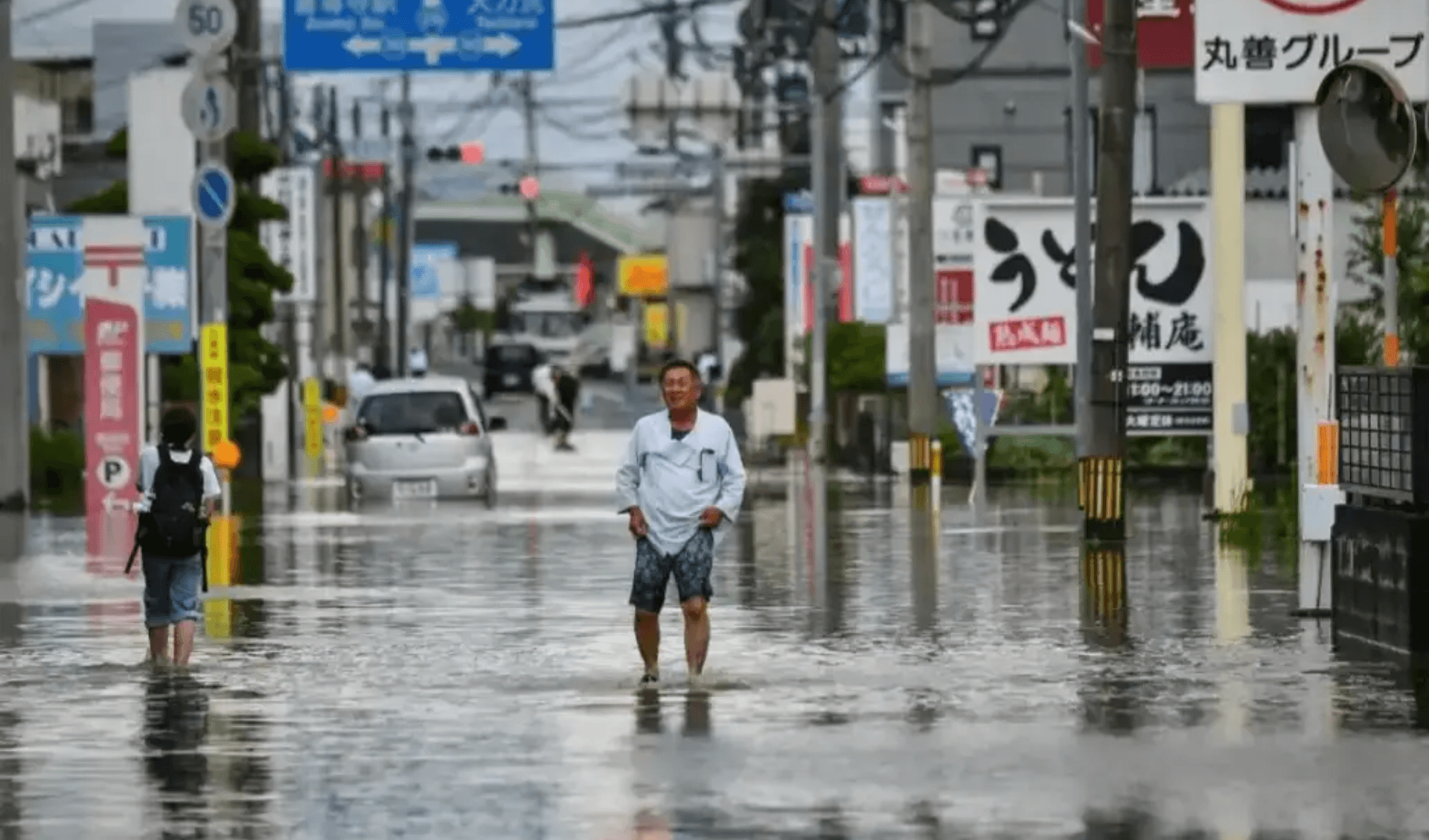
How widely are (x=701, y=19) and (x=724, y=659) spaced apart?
4818 centimetres

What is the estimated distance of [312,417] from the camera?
6116cm

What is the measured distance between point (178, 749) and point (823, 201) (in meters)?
47.4

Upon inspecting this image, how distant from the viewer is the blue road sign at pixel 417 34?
4538 cm

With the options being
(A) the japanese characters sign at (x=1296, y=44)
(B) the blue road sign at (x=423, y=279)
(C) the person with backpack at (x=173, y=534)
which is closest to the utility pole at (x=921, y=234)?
(A) the japanese characters sign at (x=1296, y=44)

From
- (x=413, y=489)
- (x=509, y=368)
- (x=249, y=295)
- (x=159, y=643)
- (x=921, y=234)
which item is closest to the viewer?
(x=159, y=643)

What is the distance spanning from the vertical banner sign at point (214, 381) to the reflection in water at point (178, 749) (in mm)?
21151

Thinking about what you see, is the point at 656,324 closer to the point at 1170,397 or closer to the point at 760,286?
the point at 760,286

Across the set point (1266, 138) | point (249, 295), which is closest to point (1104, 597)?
point (249, 295)

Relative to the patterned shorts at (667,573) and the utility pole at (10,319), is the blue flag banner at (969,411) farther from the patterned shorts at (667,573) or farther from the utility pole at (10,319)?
the patterned shorts at (667,573)

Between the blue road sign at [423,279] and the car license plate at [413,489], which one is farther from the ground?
the blue road sign at [423,279]

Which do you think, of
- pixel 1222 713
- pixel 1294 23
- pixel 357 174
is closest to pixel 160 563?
pixel 1222 713

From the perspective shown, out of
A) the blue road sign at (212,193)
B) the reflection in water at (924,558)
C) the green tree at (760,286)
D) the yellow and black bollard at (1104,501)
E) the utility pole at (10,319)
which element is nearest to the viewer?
the reflection in water at (924,558)

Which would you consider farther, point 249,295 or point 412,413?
point 249,295

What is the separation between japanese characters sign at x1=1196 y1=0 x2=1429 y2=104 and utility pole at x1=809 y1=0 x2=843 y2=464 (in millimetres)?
34602
